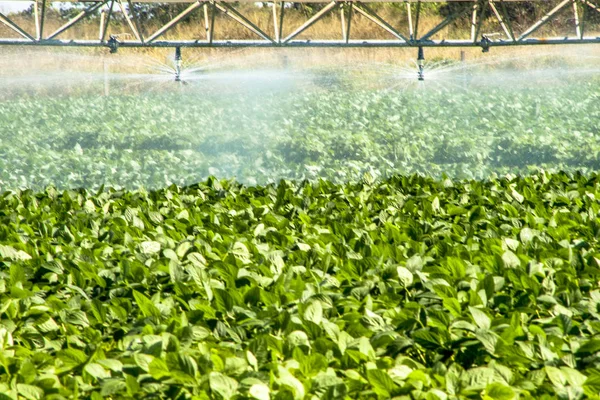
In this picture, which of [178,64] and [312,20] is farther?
[178,64]

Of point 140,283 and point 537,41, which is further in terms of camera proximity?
point 537,41

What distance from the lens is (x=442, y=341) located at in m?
2.50

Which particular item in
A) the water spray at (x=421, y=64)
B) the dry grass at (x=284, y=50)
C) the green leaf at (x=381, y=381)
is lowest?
the green leaf at (x=381, y=381)

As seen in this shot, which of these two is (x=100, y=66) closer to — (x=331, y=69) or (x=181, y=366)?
(x=331, y=69)

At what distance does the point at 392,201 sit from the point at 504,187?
3.78 feet

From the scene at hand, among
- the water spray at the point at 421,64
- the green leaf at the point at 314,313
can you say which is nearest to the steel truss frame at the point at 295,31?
the water spray at the point at 421,64

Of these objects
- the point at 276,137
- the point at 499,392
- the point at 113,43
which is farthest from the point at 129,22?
the point at 499,392

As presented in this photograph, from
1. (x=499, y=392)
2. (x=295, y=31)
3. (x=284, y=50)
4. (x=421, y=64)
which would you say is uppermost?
(x=295, y=31)

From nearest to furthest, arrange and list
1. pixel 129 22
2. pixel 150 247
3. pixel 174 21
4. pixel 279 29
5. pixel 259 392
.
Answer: pixel 259 392 < pixel 150 247 < pixel 129 22 < pixel 174 21 < pixel 279 29

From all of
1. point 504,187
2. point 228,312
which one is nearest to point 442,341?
point 228,312

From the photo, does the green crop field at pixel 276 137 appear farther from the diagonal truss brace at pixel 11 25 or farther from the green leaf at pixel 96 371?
the green leaf at pixel 96 371

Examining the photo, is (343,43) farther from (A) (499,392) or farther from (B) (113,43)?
(A) (499,392)

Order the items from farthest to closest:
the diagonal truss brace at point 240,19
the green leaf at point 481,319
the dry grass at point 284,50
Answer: the dry grass at point 284,50, the diagonal truss brace at point 240,19, the green leaf at point 481,319

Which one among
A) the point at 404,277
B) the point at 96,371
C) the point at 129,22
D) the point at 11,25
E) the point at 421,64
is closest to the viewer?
the point at 96,371
